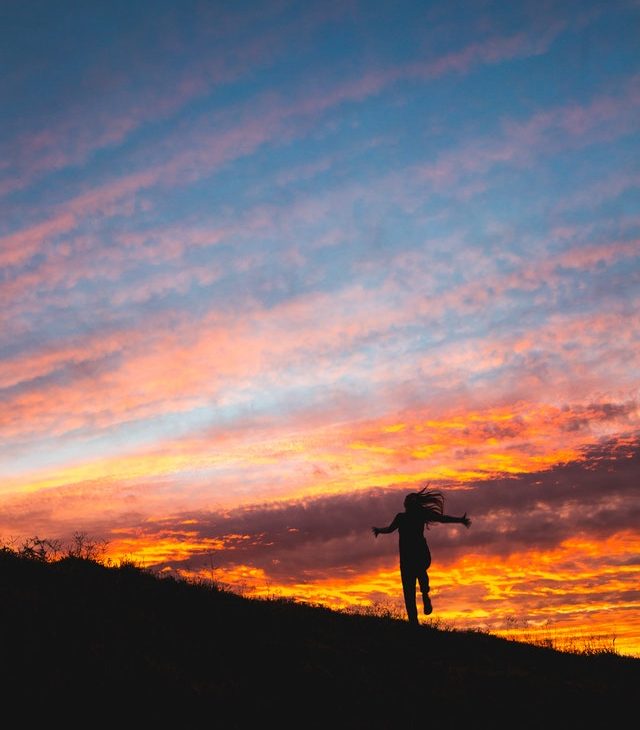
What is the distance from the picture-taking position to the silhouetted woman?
1566 centimetres

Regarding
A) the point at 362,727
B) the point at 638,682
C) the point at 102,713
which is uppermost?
the point at 102,713

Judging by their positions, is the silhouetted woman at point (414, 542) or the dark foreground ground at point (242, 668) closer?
the dark foreground ground at point (242, 668)

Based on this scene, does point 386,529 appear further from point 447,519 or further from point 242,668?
point 242,668

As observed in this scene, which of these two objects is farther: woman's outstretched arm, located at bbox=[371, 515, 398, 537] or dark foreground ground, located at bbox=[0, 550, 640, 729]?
woman's outstretched arm, located at bbox=[371, 515, 398, 537]

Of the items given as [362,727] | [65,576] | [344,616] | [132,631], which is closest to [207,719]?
[362,727]

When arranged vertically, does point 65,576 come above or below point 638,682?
above

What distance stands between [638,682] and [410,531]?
531 cm

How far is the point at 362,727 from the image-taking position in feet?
26.4

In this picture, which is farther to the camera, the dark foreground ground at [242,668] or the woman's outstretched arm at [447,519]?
the woman's outstretched arm at [447,519]

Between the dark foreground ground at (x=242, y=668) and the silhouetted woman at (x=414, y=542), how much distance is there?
869 millimetres

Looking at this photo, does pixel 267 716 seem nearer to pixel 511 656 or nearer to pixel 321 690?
pixel 321 690

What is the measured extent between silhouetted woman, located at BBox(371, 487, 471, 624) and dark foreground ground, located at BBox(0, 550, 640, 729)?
0.87m

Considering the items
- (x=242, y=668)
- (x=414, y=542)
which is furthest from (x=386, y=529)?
(x=242, y=668)

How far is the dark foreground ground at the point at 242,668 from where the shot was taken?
7.91m
